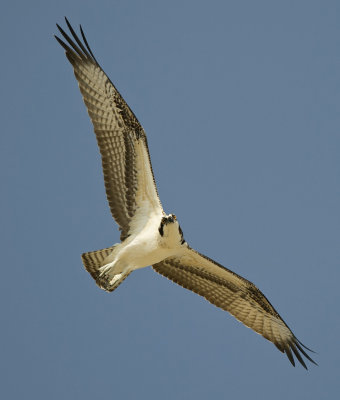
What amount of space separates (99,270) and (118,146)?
64.4 inches

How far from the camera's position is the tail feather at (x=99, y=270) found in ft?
34.3

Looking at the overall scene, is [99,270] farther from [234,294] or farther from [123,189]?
[234,294]

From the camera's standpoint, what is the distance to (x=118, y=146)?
10.7m

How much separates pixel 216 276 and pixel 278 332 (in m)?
1.17

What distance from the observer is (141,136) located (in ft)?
35.1

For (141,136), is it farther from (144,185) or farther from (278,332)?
(278,332)

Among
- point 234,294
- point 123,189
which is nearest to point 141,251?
point 123,189

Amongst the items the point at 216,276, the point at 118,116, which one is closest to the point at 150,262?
the point at 216,276

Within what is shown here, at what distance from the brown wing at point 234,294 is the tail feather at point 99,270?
115cm

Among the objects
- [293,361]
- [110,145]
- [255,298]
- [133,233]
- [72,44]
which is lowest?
[293,361]

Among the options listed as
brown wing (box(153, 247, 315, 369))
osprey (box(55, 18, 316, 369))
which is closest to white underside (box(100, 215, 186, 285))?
osprey (box(55, 18, 316, 369))

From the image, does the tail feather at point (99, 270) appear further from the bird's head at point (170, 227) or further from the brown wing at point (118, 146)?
the bird's head at point (170, 227)

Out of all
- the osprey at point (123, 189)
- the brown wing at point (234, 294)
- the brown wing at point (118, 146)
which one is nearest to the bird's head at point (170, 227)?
the osprey at point (123, 189)

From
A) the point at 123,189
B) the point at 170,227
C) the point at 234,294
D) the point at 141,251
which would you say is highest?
the point at 123,189
